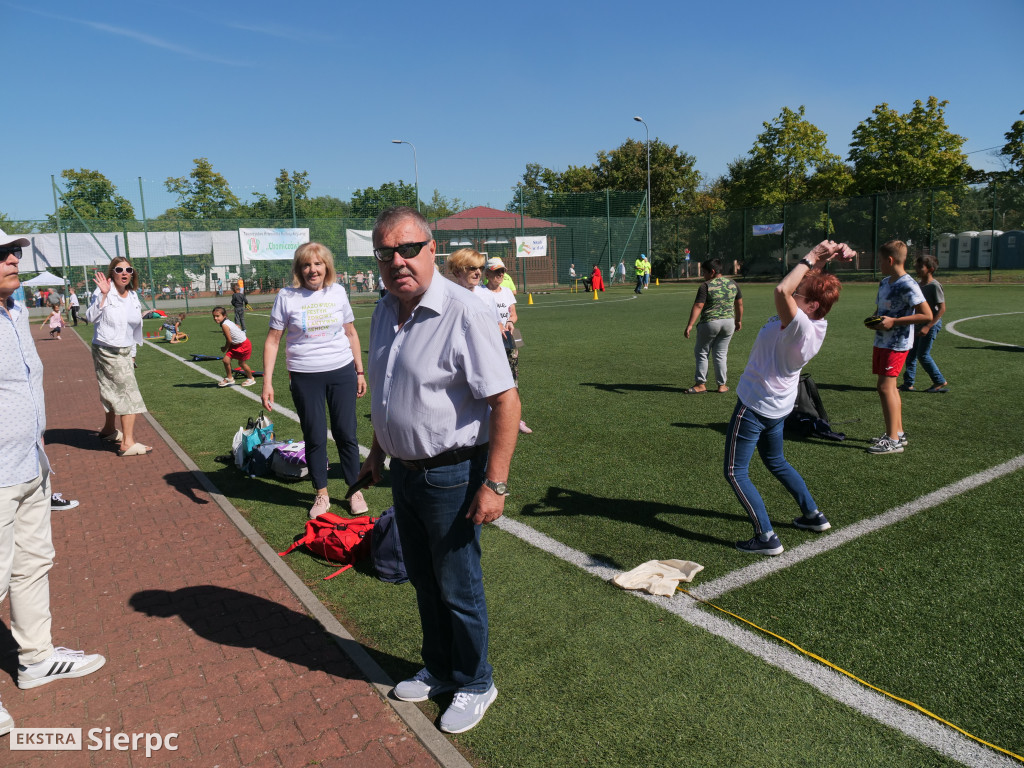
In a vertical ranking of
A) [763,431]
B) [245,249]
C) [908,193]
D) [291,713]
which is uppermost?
[908,193]

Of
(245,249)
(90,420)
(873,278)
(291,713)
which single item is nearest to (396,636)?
(291,713)

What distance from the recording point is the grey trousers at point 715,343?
9328 mm

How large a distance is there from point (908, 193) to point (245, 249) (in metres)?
33.8

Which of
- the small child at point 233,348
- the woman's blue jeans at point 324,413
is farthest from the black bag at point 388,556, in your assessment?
the small child at point 233,348

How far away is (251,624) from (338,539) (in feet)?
2.82

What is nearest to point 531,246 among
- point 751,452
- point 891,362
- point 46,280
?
point 46,280

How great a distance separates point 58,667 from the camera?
10.9 feet

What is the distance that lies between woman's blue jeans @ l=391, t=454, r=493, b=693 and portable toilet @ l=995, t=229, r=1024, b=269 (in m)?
41.2

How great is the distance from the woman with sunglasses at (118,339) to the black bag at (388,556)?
14.8 feet

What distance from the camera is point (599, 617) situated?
3.68 meters

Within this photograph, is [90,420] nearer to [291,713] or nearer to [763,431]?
[291,713]

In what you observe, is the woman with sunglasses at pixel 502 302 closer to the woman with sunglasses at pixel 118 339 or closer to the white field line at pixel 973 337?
the woman with sunglasses at pixel 118 339

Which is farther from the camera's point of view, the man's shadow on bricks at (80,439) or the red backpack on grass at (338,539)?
the man's shadow on bricks at (80,439)

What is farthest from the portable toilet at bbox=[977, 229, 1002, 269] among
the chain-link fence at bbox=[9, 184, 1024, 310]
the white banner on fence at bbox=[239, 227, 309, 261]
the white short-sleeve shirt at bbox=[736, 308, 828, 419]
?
the white short-sleeve shirt at bbox=[736, 308, 828, 419]
